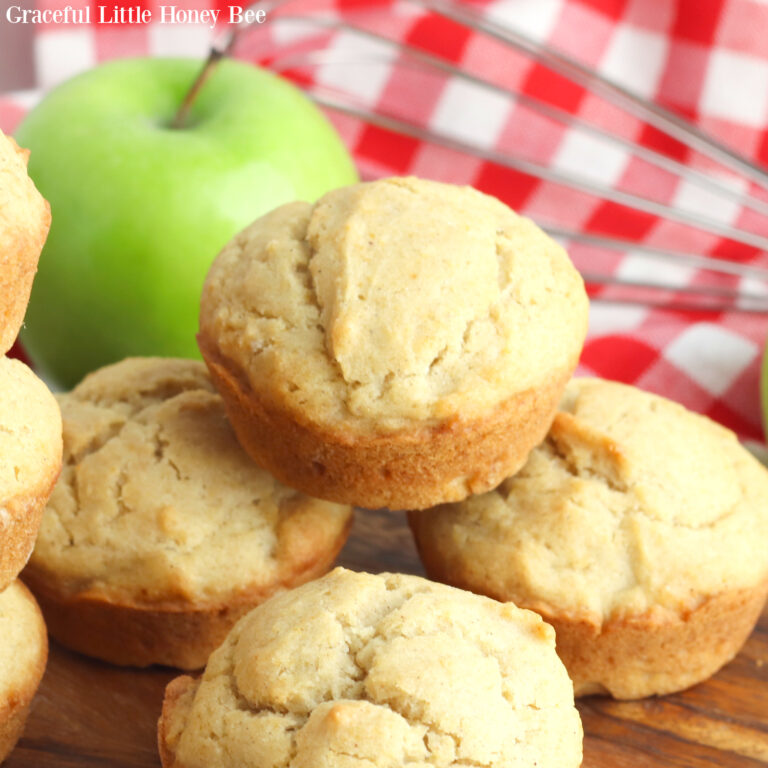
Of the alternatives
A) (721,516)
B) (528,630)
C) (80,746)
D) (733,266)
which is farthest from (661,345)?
(80,746)

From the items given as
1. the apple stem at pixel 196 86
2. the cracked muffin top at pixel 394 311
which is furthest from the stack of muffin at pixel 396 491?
the apple stem at pixel 196 86

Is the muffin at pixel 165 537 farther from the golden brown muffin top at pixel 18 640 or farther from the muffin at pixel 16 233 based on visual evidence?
the muffin at pixel 16 233

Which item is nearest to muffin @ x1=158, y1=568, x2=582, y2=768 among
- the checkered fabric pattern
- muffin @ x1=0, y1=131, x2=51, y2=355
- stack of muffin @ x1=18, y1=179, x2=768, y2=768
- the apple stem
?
stack of muffin @ x1=18, y1=179, x2=768, y2=768

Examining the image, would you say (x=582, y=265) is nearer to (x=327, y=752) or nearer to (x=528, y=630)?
(x=528, y=630)

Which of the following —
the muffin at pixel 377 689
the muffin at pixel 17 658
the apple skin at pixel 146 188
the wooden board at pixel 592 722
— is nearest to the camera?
the muffin at pixel 377 689

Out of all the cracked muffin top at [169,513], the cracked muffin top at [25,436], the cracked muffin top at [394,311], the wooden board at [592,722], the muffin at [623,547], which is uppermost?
the cracked muffin top at [394,311]

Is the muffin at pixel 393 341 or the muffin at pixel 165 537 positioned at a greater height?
the muffin at pixel 393 341

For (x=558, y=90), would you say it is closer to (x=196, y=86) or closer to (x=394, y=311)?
(x=196, y=86)

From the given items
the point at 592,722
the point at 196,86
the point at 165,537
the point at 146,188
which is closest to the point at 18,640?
the point at 165,537

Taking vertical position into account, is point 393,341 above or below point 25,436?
above
